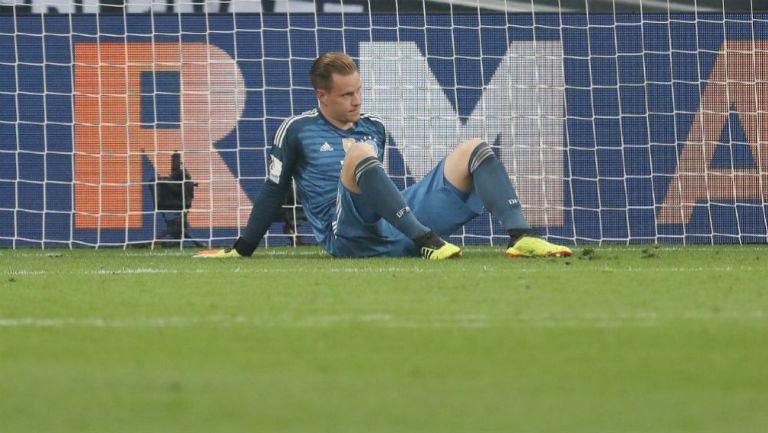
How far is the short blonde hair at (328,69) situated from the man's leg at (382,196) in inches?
19.5

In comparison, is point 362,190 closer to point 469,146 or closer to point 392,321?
point 469,146

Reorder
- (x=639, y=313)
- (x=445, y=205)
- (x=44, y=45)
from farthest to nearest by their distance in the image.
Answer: (x=44, y=45) < (x=445, y=205) < (x=639, y=313)

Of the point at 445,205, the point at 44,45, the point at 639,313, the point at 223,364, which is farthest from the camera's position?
the point at 44,45

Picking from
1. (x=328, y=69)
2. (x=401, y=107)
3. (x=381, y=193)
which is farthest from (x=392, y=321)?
(x=401, y=107)

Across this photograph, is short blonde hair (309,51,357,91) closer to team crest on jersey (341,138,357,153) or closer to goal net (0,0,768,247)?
team crest on jersey (341,138,357,153)

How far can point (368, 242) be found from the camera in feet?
27.0

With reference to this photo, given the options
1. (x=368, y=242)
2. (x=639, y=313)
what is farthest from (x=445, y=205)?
(x=639, y=313)

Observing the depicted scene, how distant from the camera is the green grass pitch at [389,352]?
9.68ft

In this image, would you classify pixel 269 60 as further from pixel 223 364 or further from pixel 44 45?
pixel 223 364

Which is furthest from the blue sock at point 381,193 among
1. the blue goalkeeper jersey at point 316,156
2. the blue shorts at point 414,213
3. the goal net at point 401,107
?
the goal net at point 401,107

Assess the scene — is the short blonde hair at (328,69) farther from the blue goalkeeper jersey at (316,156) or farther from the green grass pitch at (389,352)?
the green grass pitch at (389,352)

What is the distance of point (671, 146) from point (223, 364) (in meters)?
9.02

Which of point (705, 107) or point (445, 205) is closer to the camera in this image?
point (445, 205)

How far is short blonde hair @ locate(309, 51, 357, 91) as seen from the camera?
799 centimetres
